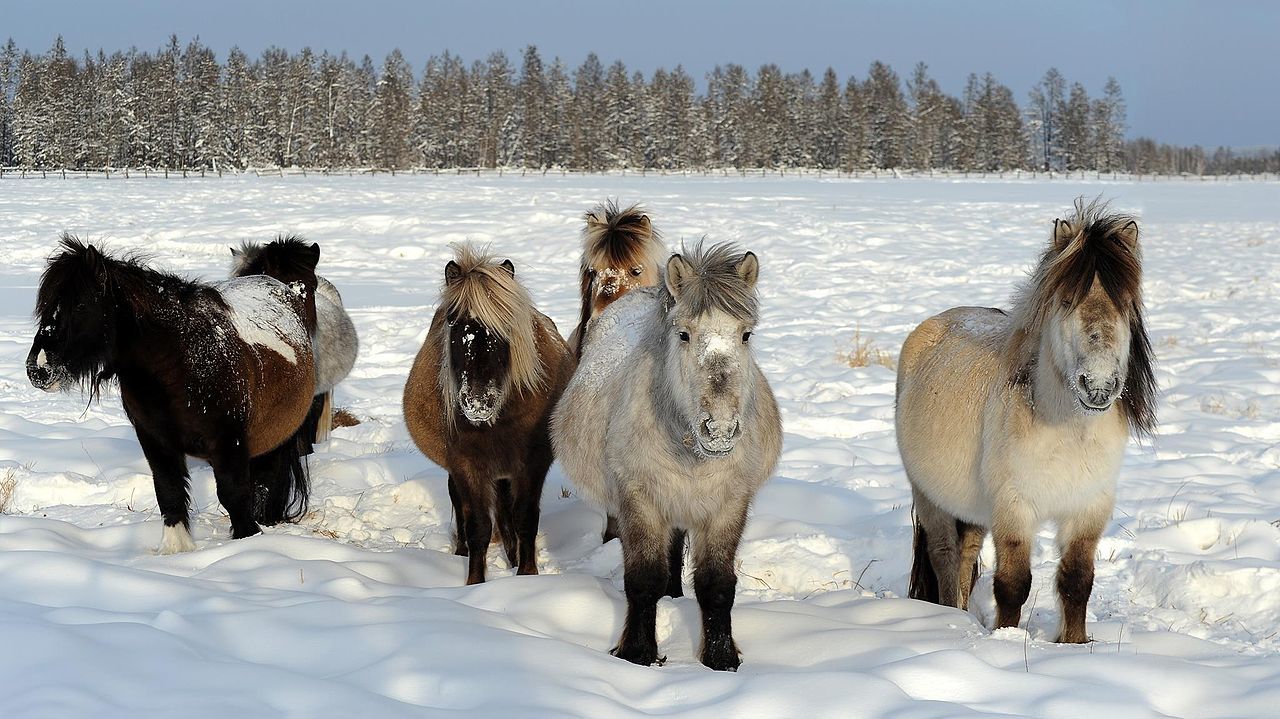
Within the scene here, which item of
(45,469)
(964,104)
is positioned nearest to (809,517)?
(45,469)

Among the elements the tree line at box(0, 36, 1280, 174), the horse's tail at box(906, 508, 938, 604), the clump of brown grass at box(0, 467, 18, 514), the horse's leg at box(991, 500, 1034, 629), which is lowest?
the horse's tail at box(906, 508, 938, 604)

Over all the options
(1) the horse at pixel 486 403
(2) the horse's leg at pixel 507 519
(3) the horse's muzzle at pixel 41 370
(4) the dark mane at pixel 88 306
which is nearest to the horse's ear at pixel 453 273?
(1) the horse at pixel 486 403

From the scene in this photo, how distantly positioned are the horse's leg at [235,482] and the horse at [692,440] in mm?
2302

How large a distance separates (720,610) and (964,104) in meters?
116

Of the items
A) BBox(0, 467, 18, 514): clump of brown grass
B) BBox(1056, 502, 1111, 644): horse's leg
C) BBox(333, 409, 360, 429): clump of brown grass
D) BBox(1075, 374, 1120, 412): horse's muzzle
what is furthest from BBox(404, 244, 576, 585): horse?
BBox(333, 409, 360, 429): clump of brown grass

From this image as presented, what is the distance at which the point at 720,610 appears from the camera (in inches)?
149

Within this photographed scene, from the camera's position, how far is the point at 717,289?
3510 millimetres

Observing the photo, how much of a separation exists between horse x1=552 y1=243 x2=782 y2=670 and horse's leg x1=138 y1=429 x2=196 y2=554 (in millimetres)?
2452

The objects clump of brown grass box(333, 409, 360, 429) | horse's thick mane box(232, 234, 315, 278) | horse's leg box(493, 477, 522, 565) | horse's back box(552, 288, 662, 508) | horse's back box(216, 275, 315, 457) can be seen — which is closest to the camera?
horse's back box(552, 288, 662, 508)

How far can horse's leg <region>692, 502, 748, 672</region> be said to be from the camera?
3748mm

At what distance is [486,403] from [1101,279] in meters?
2.92

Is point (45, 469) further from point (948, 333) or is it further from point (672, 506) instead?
point (948, 333)

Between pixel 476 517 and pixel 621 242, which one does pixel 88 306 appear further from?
pixel 621 242

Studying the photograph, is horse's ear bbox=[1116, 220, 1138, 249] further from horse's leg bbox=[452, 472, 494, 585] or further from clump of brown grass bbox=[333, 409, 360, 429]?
clump of brown grass bbox=[333, 409, 360, 429]
